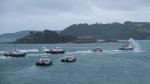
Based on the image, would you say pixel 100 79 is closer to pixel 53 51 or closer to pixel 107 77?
pixel 107 77

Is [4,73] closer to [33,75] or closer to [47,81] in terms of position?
[33,75]

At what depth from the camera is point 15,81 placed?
5238 centimetres

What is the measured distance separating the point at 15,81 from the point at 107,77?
10.6 m

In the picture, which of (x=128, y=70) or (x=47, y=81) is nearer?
(x=47, y=81)

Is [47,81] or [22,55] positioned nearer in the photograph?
[47,81]

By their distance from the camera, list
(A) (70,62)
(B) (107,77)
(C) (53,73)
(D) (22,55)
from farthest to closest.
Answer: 1. (D) (22,55)
2. (A) (70,62)
3. (C) (53,73)
4. (B) (107,77)

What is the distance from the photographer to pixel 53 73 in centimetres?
6166

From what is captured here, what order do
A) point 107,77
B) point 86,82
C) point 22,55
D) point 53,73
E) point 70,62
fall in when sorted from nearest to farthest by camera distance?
1. point 86,82
2. point 107,77
3. point 53,73
4. point 70,62
5. point 22,55

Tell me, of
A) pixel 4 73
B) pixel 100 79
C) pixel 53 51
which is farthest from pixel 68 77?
pixel 53 51

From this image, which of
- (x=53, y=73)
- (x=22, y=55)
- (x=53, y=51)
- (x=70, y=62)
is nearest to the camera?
(x=53, y=73)

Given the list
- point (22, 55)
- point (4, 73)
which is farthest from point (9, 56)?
point (4, 73)

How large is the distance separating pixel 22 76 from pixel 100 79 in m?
9.30

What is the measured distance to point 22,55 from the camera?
9731 cm

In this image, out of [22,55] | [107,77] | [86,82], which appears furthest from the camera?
[22,55]
